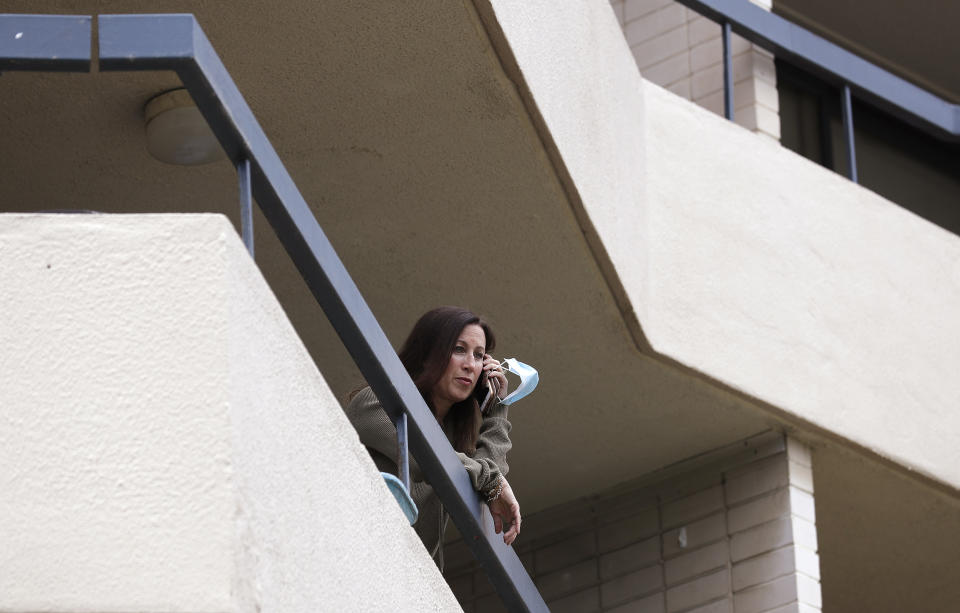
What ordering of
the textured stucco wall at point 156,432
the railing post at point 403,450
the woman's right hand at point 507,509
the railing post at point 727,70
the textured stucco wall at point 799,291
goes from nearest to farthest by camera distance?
the textured stucco wall at point 156,432 → the railing post at point 403,450 → the woman's right hand at point 507,509 → the textured stucco wall at point 799,291 → the railing post at point 727,70

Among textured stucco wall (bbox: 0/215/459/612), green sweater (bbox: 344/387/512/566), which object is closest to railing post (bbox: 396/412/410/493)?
green sweater (bbox: 344/387/512/566)

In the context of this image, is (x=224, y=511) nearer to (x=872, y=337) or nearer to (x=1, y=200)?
(x=1, y=200)

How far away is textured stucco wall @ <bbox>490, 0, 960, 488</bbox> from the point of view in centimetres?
736

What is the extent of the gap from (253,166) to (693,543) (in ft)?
14.6

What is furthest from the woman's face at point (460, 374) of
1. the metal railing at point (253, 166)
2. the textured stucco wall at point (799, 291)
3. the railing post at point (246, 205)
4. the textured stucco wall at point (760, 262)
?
the textured stucco wall at point (799, 291)

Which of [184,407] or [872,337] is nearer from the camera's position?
[184,407]

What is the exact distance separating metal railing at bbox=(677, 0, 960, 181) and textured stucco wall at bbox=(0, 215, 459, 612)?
16.1 ft

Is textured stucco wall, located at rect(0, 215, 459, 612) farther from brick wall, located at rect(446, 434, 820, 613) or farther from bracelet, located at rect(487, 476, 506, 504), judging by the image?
brick wall, located at rect(446, 434, 820, 613)

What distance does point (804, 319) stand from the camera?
8234 mm

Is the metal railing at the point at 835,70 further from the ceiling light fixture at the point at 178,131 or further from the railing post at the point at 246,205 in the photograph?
the railing post at the point at 246,205

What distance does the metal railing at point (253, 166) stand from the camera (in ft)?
14.0

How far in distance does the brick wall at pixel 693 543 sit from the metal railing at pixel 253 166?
309 centimetres

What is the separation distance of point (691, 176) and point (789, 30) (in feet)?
5.00

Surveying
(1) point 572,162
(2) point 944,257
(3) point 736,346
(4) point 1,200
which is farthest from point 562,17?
(2) point 944,257
